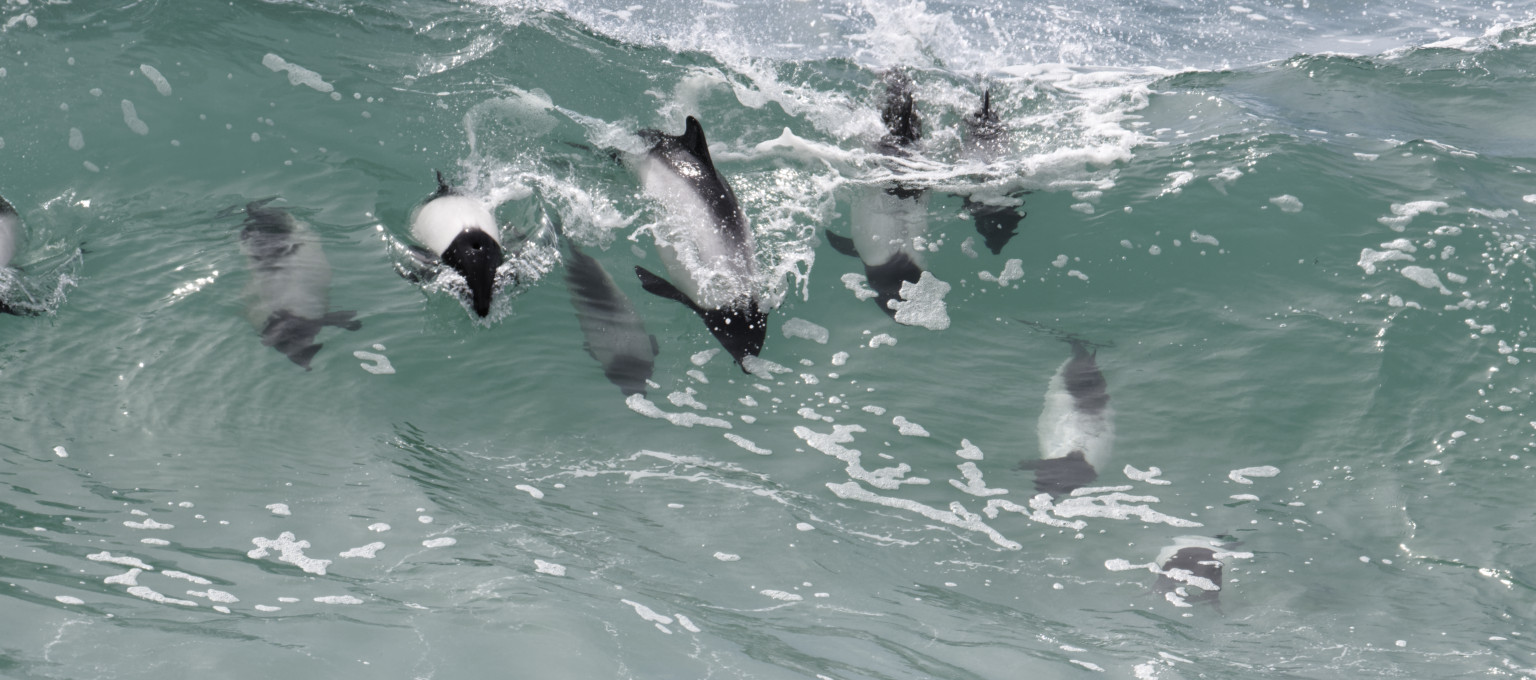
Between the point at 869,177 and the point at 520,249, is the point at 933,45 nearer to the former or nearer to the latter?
the point at 869,177

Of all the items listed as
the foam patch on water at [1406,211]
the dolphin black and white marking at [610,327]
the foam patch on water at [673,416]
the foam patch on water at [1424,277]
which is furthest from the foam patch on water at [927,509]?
the foam patch on water at [1406,211]

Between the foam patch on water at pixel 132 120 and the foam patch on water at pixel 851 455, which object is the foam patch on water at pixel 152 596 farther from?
the foam patch on water at pixel 132 120

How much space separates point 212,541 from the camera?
17.5 ft

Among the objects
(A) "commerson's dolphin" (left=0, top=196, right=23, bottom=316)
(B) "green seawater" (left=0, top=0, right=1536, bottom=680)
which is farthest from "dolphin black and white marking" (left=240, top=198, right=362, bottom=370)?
(A) "commerson's dolphin" (left=0, top=196, right=23, bottom=316)

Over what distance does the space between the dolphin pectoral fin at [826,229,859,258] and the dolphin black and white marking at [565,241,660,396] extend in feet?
5.88

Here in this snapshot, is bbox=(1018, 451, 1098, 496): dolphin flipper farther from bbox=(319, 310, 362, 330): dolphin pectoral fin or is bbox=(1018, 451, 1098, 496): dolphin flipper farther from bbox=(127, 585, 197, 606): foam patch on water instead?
bbox=(127, 585, 197, 606): foam patch on water

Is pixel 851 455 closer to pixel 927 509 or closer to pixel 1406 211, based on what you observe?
pixel 927 509

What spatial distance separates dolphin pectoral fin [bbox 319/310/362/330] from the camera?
693 cm

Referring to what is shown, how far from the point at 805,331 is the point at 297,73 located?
18.6 feet

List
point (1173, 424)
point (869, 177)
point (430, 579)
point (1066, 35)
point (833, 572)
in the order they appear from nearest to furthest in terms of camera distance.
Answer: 1. point (430, 579)
2. point (833, 572)
3. point (1173, 424)
4. point (869, 177)
5. point (1066, 35)

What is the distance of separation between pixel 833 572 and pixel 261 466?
3.40m

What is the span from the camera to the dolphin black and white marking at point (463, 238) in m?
6.52

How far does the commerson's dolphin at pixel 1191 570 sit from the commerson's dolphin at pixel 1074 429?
0.65 meters

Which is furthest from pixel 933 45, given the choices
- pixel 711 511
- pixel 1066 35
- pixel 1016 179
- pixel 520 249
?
pixel 711 511
